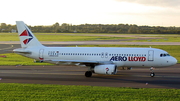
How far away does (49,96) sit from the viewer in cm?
1919

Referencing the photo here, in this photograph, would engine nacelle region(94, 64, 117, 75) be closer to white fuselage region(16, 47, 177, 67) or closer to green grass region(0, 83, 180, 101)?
white fuselage region(16, 47, 177, 67)

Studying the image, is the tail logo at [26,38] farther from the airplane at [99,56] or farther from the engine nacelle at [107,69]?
the engine nacelle at [107,69]

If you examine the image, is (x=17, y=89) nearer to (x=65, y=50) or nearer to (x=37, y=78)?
(x=37, y=78)

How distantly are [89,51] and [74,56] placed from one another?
1949 millimetres

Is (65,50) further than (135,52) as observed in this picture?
Yes

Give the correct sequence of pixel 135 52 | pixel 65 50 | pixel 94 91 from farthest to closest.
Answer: pixel 65 50, pixel 135 52, pixel 94 91

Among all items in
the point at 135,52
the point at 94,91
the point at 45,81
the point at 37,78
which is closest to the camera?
the point at 94,91

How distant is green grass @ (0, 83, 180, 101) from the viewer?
733 inches

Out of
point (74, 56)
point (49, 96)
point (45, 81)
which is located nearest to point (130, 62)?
point (74, 56)

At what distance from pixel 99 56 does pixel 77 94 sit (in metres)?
12.4

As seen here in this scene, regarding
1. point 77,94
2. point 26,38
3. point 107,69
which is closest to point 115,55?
point 107,69

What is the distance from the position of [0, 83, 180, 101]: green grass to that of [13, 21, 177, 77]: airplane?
8114 mm

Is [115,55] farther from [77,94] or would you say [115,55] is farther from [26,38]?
[77,94]

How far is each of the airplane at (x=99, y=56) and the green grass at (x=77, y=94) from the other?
8114mm
